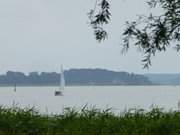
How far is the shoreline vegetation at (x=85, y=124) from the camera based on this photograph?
898 centimetres

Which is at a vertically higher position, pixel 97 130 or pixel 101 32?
pixel 101 32

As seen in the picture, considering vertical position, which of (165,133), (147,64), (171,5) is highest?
(171,5)

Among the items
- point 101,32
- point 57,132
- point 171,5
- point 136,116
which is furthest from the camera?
point 136,116

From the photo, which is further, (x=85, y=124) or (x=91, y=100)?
(x=91, y=100)

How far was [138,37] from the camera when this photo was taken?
27.1 ft

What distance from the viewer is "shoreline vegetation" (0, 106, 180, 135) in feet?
29.5

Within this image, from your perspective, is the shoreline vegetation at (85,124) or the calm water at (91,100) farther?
the calm water at (91,100)

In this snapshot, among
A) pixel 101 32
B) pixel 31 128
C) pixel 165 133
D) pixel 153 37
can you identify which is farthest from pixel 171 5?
pixel 31 128

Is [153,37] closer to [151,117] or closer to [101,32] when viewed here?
[101,32]

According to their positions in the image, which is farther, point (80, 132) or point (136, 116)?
point (136, 116)

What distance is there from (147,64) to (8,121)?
250 centimetres

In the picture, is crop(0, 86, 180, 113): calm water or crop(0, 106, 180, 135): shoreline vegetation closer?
crop(0, 106, 180, 135): shoreline vegetation

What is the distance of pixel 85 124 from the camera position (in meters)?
9.25

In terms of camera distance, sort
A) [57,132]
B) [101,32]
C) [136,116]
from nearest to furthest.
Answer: [101,32], [57,132], [136,116]
